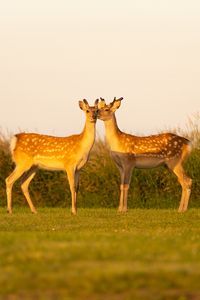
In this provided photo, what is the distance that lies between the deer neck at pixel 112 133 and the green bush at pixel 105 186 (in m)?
2.45

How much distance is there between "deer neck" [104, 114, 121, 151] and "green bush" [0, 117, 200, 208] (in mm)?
2450

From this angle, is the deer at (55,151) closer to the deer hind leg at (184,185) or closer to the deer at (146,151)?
the deer at (146,151)

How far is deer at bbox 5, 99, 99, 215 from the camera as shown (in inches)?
914

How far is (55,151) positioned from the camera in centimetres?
2361

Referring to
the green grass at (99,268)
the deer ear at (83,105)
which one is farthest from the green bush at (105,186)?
the green grass at (99,268)

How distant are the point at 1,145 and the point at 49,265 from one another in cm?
1958

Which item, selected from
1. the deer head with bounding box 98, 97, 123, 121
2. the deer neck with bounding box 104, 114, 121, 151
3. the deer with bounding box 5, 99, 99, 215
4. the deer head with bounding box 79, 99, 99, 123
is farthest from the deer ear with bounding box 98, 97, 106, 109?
the deer with bounding box 5, 99, 99, 215

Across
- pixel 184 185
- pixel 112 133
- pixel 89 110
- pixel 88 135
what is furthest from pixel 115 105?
pixel 184 185

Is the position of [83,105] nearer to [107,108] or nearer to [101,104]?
[107,108]

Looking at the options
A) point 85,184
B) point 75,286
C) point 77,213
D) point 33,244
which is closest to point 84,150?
point 77,213

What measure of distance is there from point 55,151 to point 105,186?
149 inches

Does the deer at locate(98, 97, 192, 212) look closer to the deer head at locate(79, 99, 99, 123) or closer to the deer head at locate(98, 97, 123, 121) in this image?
the deer head at locate(98, 97, 123, 121)

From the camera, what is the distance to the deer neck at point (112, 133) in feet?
80.5

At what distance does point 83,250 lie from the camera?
9570 mm
